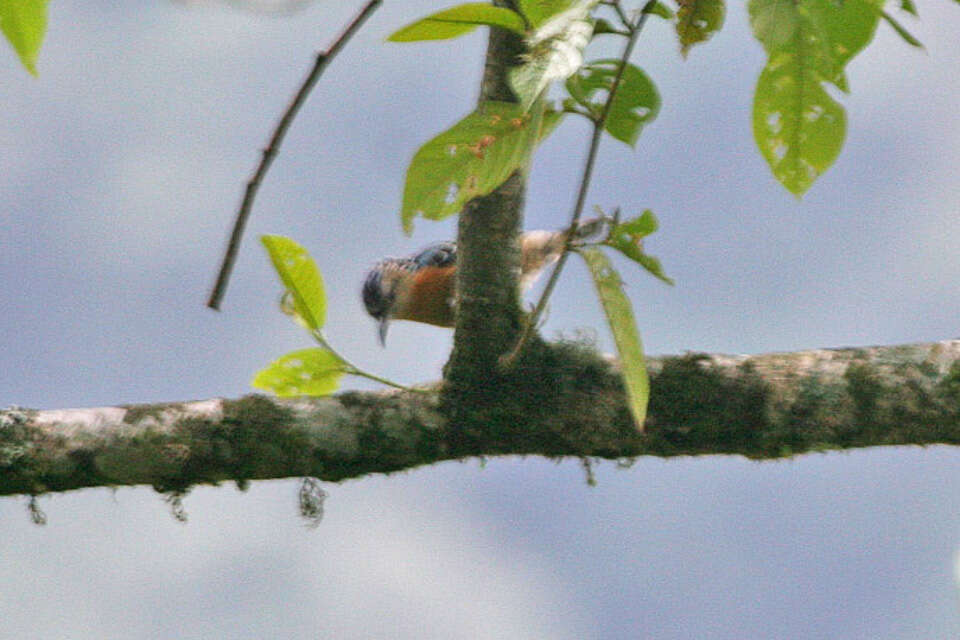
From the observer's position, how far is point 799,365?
2.83 metres

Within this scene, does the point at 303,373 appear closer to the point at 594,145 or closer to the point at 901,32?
the point at 594,145

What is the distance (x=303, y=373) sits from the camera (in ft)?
8.99

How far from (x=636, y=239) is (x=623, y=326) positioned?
0.31 metres

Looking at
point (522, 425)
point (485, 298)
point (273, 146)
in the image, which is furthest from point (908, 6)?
point (522, 425)

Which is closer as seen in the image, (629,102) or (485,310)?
(629,102)

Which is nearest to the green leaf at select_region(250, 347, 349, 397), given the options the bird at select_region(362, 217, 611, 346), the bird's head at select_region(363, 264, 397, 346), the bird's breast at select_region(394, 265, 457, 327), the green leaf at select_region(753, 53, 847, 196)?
the green leaf at select_region(753, 53, 847, 196)

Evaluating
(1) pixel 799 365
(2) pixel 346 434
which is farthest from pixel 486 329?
(1) pixel 799 365

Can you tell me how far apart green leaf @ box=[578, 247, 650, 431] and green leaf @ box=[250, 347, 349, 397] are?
940 mm

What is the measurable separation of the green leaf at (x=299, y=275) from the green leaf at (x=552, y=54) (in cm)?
137

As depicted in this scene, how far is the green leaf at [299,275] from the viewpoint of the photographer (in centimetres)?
251

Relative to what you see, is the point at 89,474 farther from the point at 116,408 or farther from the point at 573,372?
the point at 573,372

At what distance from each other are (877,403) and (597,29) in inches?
59.1

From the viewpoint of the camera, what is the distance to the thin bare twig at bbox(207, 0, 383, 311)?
54.9 inches

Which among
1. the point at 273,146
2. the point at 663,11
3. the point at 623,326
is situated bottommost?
the point at 623,326
